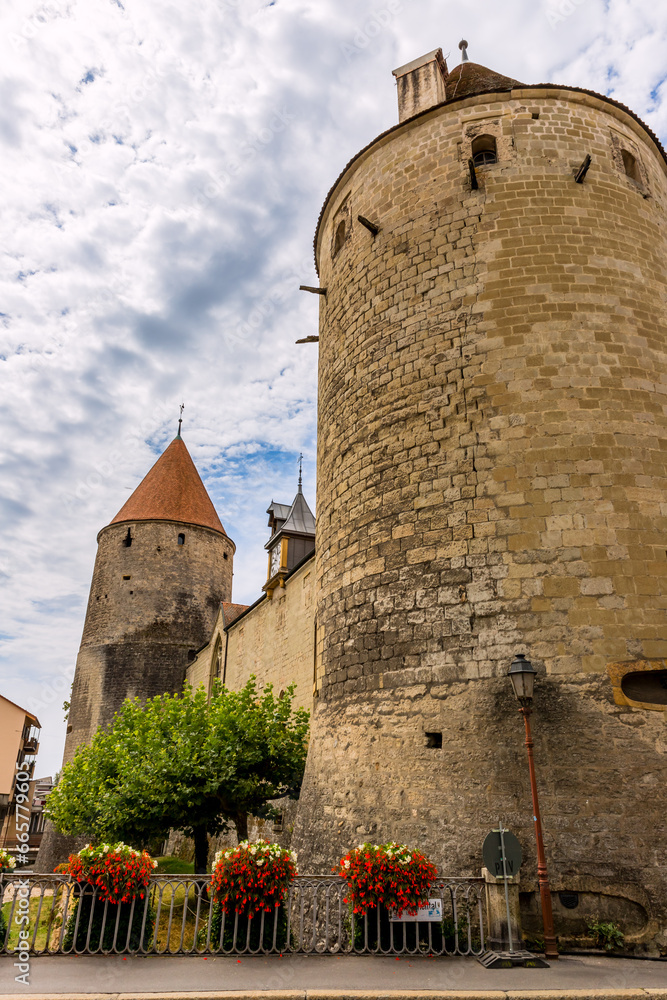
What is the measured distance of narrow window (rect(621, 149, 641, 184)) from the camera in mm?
9720

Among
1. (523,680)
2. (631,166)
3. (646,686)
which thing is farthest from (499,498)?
(631,166)

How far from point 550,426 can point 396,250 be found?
3.72 m

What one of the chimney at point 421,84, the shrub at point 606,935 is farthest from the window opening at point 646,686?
the chimney at point 421,84

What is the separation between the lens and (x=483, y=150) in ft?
31.4

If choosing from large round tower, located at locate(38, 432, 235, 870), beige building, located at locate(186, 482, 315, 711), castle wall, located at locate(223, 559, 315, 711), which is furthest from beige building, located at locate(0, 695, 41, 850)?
castle wall, located at locate(223, 559, 315, 711)

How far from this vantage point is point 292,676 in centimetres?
1630

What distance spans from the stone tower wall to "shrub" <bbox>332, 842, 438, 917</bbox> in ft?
78.2

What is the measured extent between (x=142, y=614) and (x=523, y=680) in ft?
83.4

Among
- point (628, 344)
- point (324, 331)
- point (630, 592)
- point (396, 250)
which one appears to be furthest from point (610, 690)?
point (324, 331)

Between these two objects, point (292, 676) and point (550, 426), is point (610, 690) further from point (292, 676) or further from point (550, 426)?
point (292, 676)

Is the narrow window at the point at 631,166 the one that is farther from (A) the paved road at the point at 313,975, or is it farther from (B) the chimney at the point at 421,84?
(A) the paved road at the point at 313,975

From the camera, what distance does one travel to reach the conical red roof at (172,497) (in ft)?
103

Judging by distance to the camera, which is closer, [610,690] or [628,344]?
[610,690]

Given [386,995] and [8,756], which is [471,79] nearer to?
[386,995]
